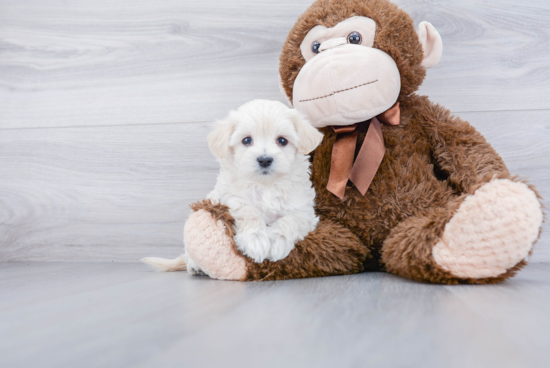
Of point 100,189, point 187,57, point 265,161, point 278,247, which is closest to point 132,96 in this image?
point 187,57

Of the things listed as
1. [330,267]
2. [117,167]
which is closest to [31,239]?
[117,167]

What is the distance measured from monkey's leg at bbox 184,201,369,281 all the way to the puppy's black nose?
12 cm

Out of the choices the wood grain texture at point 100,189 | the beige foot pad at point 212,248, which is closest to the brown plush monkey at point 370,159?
the beige foot pad at point 212,248

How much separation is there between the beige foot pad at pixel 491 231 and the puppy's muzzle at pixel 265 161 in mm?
365

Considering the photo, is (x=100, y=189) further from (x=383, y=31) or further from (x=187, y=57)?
(x=383, y=31)

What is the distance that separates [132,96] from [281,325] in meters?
1.10

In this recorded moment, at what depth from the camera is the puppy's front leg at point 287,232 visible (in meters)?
0.84

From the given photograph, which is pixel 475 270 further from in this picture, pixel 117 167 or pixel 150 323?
pixel 117 167

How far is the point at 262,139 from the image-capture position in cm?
89

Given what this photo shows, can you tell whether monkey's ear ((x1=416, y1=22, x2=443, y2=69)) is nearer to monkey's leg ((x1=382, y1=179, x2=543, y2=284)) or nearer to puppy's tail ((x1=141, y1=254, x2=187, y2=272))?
monkey's leg ((x1=382, y1=179, x2=543, y2=284))

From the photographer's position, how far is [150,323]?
0.54 meters

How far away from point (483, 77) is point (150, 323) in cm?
117

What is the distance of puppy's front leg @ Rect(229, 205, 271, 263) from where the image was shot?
2.70 ft

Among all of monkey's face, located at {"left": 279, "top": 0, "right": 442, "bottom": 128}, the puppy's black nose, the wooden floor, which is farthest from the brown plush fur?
the wooden floor
